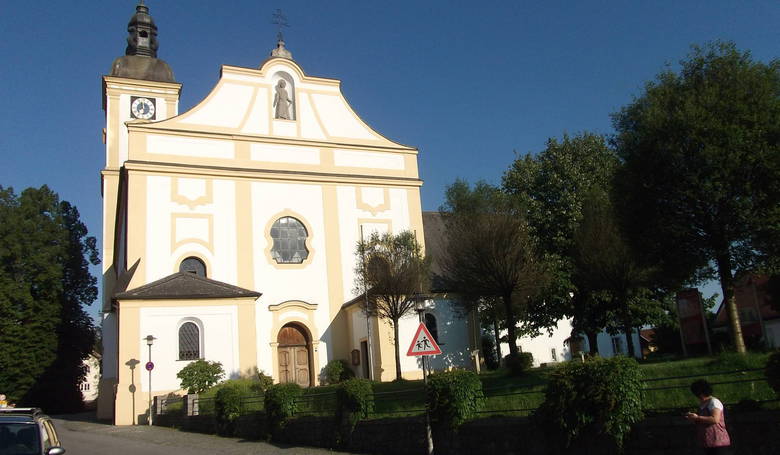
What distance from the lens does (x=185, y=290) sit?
991 inches

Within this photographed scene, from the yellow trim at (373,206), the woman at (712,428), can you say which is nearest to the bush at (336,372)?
the yellow trim at (373,206)

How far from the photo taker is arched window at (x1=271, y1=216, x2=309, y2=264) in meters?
30.0

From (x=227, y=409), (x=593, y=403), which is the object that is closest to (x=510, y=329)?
(x=227, y=409)

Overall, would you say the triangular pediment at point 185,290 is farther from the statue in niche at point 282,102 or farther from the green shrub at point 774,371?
the green shrub at point 774,371

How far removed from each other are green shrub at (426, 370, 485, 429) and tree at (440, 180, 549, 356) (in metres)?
8.32

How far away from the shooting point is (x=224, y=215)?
96.0 feet

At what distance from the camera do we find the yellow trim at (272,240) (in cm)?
2948

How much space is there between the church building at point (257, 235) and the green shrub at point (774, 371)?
65.5 feet

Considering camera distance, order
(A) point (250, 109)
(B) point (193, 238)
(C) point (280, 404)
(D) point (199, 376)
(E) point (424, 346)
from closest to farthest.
→ (E) point (424, 346), (C) point (280, 404), (D) point (199, 376), (B) point (193, 238), (A) point (250, 109)

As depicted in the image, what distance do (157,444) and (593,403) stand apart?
12.7 metres

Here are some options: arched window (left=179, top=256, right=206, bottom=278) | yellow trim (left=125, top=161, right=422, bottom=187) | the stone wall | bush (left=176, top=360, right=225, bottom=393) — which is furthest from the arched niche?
the stone wall

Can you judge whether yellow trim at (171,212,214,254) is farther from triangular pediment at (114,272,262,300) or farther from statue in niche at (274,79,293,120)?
statue in niche at (274,79,293,120)

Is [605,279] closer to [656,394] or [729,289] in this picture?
[729,289]

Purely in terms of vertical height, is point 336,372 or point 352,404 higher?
point 336,372
